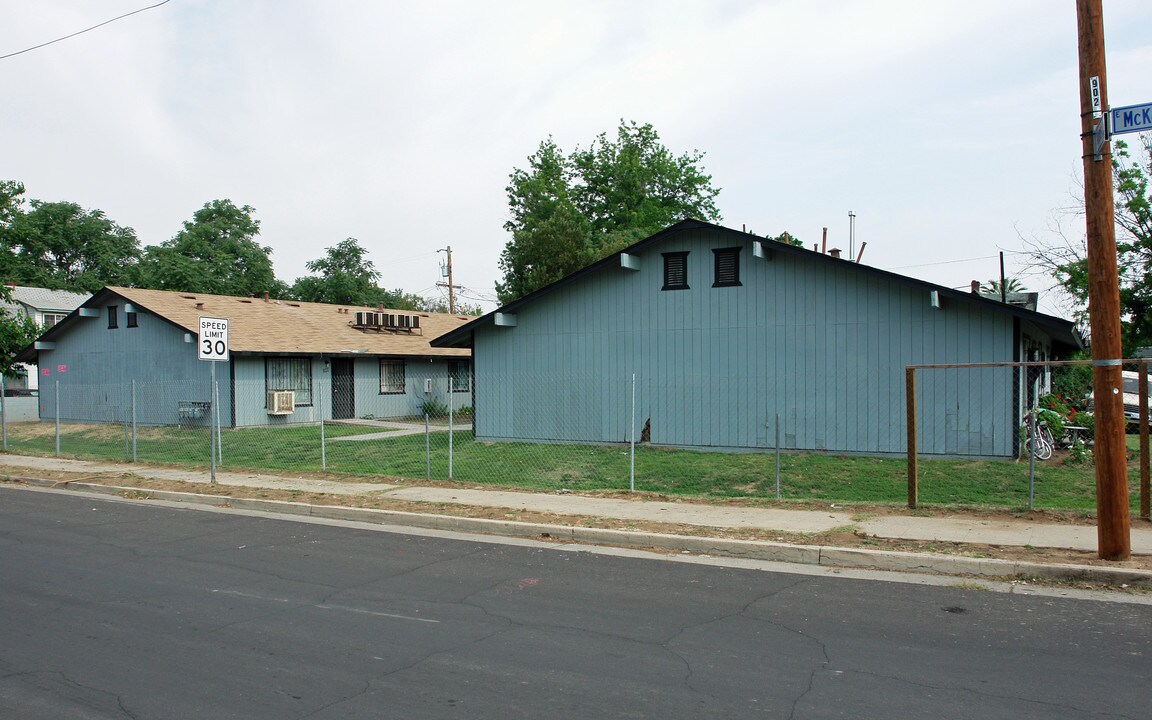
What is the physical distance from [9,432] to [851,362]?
27064 mm

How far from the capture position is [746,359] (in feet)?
60.3

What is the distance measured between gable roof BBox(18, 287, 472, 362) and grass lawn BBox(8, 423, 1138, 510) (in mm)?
5243

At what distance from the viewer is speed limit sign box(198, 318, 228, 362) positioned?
14.1 meters

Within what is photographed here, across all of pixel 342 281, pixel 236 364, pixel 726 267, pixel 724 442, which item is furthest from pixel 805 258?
pixel 342 281

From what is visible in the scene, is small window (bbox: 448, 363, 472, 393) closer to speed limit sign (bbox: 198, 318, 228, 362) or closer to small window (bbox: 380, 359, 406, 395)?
small window (bbox: 380, 359, 406, 395)

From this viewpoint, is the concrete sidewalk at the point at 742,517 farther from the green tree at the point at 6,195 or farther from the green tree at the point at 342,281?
the green tree at the point at 342,281

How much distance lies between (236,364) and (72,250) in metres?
57.8

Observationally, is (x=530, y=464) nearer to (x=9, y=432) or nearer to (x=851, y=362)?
(x=851, y=362)

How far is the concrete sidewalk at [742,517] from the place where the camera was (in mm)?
9102

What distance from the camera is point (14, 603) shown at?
7.07m

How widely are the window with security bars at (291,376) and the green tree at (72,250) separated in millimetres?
Answer: 46821

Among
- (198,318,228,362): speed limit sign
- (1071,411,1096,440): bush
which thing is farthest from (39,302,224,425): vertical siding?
(1071,411,1096,440): bush

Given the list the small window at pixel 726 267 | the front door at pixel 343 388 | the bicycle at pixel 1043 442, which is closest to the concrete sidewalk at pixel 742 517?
the bicycle at pixel 1043 442

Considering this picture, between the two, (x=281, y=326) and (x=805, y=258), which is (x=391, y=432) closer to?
(x=281, y=326)
